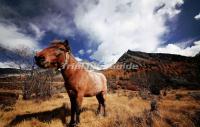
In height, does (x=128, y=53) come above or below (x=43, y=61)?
above

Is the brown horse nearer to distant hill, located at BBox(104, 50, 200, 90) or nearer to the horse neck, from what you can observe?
the horse neck

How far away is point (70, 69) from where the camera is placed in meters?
5.82

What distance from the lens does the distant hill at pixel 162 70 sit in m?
52.5

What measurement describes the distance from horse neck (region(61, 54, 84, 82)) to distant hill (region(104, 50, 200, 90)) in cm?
4247

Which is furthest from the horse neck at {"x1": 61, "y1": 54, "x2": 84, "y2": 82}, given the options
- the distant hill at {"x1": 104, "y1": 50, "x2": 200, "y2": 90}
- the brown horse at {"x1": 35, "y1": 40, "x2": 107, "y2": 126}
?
the distant hill at {"x1": 104, "y1": 50, "x2": 200, "y2": 90}

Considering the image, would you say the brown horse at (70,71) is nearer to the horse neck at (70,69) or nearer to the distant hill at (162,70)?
the horse neck at (70,69)

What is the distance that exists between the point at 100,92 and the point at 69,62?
101 inches


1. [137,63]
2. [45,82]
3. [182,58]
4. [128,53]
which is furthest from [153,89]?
[128,53]

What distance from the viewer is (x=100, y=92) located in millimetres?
7828

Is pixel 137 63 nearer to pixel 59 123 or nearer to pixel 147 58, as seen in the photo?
pixel 147 58

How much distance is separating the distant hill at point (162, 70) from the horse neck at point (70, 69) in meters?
42.5

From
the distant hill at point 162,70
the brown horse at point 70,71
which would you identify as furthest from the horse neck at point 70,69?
the distant hill at point 162,70

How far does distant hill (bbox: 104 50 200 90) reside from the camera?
5248 centimetres

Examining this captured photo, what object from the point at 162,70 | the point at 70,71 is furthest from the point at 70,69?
the point at 162,70
